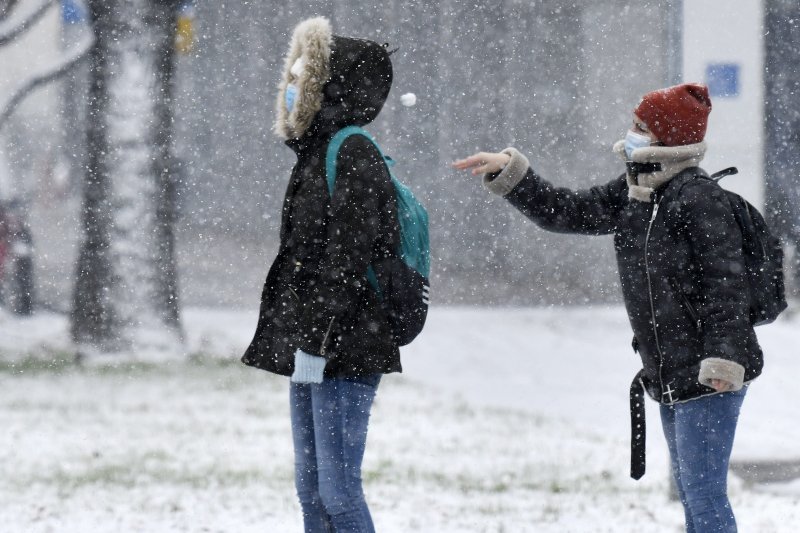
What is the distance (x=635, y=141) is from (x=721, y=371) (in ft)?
2.32

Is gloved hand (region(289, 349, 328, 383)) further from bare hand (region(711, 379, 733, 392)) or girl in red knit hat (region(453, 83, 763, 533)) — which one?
bare hand (region(711, 379, 733, 392))

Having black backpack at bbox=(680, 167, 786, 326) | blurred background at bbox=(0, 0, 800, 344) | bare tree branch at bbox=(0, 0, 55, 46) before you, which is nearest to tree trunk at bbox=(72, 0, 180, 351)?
blurred background at bbox=(0, 0, 800, 344)

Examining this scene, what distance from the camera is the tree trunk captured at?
29.2 ft

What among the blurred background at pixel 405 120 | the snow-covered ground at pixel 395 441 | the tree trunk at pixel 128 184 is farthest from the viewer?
the blurred background at pixel 405 120

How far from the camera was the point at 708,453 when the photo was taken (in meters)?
2.85

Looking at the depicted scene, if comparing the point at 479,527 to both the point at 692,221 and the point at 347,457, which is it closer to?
the point at 347,457

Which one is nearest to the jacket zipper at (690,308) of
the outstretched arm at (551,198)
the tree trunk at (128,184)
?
the outstretched arm at (551,198)

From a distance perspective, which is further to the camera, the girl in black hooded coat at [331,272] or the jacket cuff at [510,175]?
the jacket cuff at [510,175]

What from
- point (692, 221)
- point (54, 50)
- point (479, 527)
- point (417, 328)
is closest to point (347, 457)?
point (417, 328)

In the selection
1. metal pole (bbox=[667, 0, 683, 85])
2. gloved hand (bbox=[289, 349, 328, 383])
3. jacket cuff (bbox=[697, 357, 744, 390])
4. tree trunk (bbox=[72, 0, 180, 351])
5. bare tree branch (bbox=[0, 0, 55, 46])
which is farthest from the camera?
bare tree branch (bbox=[0, 0, 55, 46])

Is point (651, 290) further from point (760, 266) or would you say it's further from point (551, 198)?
point (551, 198)

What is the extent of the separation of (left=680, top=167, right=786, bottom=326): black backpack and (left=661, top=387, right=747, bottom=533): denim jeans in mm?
236

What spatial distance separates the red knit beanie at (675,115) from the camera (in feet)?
9.78

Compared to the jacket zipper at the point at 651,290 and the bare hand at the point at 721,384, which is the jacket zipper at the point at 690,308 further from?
the bare hand at the point at 721,384
